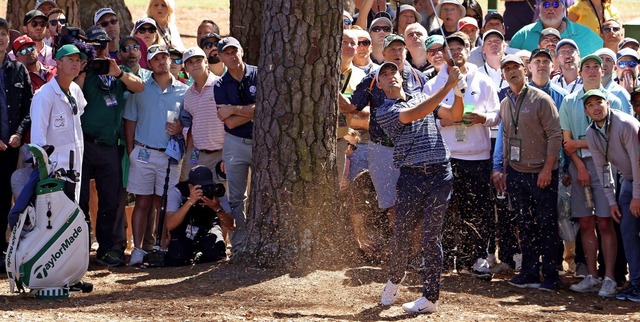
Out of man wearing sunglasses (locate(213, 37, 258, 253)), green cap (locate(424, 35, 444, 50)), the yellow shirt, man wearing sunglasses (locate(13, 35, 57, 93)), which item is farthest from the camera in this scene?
the yellow shirt

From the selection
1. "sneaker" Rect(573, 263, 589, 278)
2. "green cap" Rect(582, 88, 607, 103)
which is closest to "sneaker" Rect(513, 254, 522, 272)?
"sneaker" Rect(573, 263, 589, 278)

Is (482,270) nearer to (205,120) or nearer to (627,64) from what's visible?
(627,64)

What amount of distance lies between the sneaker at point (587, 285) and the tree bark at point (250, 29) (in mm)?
4424

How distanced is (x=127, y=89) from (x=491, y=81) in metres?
3.37

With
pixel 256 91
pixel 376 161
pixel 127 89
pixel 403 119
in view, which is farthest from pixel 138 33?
pixel 403 119

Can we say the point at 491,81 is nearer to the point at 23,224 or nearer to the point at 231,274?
the point at 231,274

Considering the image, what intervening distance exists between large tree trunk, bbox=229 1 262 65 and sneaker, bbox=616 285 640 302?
484 cm

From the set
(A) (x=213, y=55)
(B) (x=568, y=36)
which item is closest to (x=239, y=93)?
(A) (x=213, y=55)

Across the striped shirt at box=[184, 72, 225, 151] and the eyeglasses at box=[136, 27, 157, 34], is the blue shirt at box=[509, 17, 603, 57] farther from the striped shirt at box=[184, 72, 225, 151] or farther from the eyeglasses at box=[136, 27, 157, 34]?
the eyeglasses at box=[136, 27, 157, 34]

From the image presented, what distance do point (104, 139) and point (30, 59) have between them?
1006 millimetres

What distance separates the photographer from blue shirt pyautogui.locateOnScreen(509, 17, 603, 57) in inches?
479

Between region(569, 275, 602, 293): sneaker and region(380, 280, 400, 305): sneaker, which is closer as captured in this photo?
region(380, 280, 400, 305): sneaker

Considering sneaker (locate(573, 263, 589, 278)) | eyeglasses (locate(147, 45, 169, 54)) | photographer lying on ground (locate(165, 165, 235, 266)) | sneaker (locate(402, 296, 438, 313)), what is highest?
eyeglasses (locate(147, 45, 169, 54))

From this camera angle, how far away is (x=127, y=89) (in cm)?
1105
